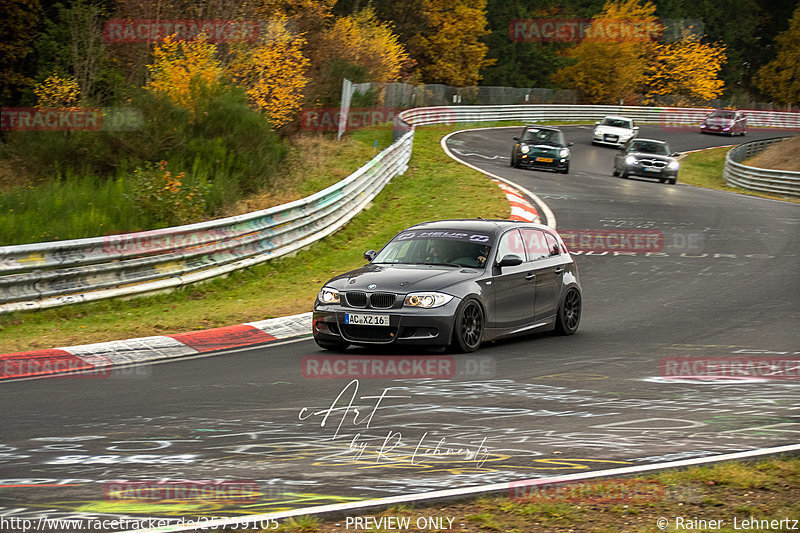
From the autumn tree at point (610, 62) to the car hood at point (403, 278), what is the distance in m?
73.8

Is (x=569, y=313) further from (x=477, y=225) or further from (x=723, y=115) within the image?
(x=723, y=115)

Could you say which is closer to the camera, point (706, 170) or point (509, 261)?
point (509, 261)

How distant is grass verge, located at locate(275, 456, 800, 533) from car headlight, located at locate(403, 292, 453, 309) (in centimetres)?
487

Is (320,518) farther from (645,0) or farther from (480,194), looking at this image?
(645,0)

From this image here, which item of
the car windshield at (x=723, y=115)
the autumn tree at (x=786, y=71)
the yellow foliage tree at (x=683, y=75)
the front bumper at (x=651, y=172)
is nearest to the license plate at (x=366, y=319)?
the front bumper at (x=651, y=172)

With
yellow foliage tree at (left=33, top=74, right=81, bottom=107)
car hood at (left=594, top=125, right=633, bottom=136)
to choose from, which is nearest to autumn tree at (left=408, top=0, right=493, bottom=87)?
car hood at (left=594, top=125, right=633, bottom=136)

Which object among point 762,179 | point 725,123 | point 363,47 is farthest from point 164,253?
point 725,123

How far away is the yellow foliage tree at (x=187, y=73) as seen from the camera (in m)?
24.0

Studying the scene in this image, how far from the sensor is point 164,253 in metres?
15.4

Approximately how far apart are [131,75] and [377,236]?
17.5 m

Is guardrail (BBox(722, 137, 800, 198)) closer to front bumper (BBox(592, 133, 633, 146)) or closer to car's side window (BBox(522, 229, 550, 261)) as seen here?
front bumper (BBox(592, 133, 633, 146))

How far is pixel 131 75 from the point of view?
35.0 meters

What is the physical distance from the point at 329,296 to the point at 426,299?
112 cm

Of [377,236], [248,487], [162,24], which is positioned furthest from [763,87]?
[248,487]
